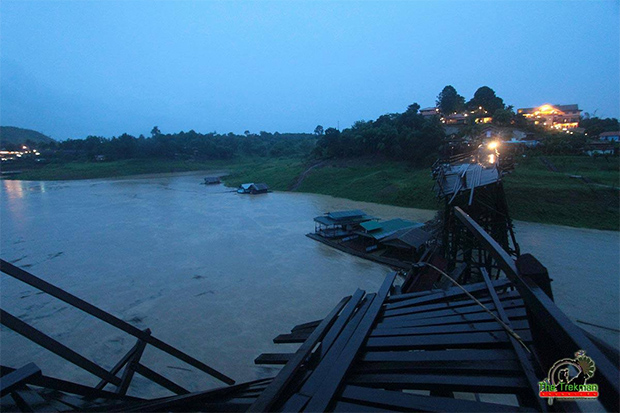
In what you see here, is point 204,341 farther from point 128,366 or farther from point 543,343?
point 543,343

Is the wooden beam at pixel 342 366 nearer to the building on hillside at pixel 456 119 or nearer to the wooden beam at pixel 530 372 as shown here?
the wooden beam at pixel 530 372

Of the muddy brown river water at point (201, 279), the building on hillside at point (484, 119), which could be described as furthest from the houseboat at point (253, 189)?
the building on hillside at point (484, 119)

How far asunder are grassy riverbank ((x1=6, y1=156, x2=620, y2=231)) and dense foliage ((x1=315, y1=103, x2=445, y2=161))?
2106mm

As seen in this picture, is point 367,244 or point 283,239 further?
point 283,239

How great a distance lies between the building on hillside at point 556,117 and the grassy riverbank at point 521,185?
77.7 feet

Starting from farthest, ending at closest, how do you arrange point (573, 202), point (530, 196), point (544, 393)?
point (530, 196) < point (573, 202) < point (544, 393)

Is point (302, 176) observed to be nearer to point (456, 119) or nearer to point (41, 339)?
point (456, 119)

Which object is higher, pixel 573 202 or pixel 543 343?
pixel 543 343

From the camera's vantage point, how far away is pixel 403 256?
16531 mm

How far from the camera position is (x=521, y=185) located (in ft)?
90.7

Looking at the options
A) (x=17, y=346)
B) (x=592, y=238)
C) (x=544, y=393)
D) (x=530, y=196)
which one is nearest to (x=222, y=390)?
(x=544, y=393)

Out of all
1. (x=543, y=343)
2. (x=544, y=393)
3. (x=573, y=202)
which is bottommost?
(x=573, y=202)

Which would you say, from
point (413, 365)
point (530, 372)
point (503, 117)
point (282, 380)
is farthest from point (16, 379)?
point (503, 117)

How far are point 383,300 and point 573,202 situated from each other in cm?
2958
